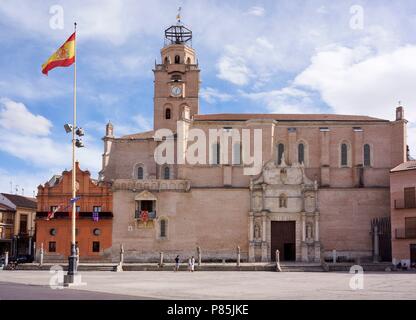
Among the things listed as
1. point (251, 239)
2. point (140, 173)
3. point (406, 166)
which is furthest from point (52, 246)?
point (406, 166)

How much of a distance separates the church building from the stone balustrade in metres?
0.10

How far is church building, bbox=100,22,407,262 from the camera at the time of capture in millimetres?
60781

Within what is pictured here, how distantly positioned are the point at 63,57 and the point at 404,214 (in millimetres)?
36888

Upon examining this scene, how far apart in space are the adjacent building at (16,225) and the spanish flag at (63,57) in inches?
1823

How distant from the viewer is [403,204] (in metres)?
55.6

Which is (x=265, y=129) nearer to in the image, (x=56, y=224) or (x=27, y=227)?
(x=56, y=224)

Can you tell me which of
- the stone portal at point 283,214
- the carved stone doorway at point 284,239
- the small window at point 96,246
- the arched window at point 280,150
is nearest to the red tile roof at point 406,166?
the stone portal at point 283,214

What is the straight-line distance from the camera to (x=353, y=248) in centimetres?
6034

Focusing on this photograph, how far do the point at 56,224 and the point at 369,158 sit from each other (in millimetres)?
34098

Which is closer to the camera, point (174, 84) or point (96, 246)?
point (96, 246)

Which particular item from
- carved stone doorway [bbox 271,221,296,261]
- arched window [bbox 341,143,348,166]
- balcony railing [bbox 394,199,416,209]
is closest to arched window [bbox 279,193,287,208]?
carved stone doorway [bbox 271,221,296,261]

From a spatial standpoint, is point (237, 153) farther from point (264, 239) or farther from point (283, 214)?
point (264, 239)

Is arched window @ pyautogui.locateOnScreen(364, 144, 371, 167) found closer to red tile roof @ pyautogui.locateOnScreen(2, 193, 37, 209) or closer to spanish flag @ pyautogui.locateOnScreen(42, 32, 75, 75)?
spanish flag @ pyautogui.locateOnScreen(42, 32, 75, 75)
